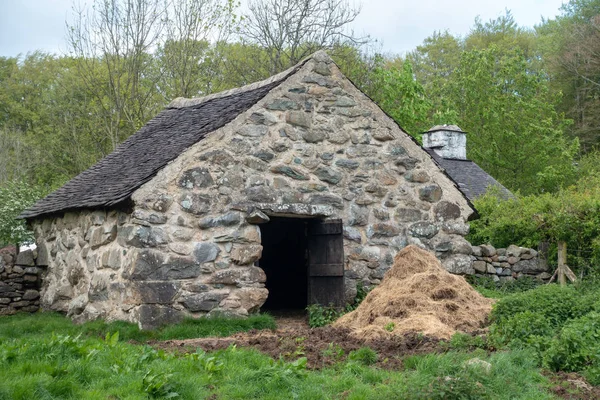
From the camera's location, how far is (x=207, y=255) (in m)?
10.7

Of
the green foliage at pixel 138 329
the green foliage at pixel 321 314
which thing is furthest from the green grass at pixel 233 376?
the green foliage at pixel 321 314

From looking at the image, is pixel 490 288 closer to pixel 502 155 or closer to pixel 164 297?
pixel 164 297

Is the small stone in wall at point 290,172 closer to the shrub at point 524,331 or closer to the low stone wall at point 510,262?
the shrub at point 524,331

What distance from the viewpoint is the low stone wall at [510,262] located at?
14.3 metres

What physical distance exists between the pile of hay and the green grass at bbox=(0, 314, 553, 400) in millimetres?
1232

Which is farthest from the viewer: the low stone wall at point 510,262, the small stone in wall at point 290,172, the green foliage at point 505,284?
the low stone wall at point 510,262

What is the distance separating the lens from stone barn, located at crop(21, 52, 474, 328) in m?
10.5

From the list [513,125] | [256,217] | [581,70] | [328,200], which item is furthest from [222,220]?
[581,70]

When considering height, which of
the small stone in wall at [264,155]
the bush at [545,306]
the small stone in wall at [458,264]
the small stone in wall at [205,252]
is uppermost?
the small stone in wall at [264,155]

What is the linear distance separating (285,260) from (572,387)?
976 centimetres

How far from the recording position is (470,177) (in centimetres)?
2584

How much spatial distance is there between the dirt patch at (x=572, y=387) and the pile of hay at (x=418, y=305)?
1.70m

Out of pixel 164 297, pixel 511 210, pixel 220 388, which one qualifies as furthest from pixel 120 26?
pixel 220 388

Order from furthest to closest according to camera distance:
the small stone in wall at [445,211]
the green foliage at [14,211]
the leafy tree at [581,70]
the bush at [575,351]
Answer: the leafy tree at [581,70], the green foliage at [14,211], the small stone in wall at [445,211], the bush at [575,351]
